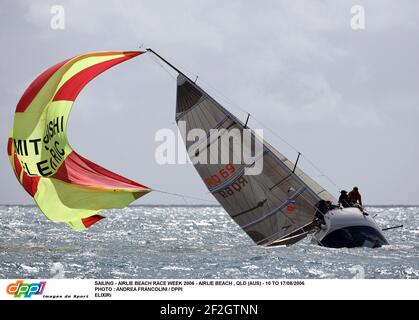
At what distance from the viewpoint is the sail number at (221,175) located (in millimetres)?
21234

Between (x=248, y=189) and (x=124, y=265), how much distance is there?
16.6 ft

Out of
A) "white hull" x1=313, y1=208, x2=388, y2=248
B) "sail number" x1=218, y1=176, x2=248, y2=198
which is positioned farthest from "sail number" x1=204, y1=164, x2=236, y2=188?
"white hull" x1=313, y1=208, x2=388, y2=248

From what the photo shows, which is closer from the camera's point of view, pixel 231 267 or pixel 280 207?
pixel 231 267

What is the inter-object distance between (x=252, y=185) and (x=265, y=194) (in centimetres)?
49

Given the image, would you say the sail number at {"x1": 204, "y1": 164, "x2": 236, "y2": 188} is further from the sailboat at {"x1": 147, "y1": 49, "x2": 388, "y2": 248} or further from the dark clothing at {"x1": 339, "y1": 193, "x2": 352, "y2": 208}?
the dark clothing at {"x1": 339, "y1": 193, "x2": 352, "y2": 208}

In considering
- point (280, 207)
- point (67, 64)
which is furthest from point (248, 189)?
point (67, 64)

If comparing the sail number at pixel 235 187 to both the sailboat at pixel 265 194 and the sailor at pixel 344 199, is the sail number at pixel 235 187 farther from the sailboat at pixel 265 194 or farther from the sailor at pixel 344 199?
the sailor at pixel 344 199

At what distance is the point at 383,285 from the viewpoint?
1057 centimetres

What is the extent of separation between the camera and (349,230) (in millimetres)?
20656

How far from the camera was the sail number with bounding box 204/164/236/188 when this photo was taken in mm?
21234

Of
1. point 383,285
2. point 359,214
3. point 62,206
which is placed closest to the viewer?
point 383,285

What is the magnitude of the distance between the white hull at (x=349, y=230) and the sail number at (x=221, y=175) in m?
3.06

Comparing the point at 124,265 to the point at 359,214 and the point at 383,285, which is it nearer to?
the point at 359,214

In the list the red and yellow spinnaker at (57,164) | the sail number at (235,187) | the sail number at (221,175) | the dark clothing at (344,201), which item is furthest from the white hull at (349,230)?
the red and yellow spinnaker at (57,164)
